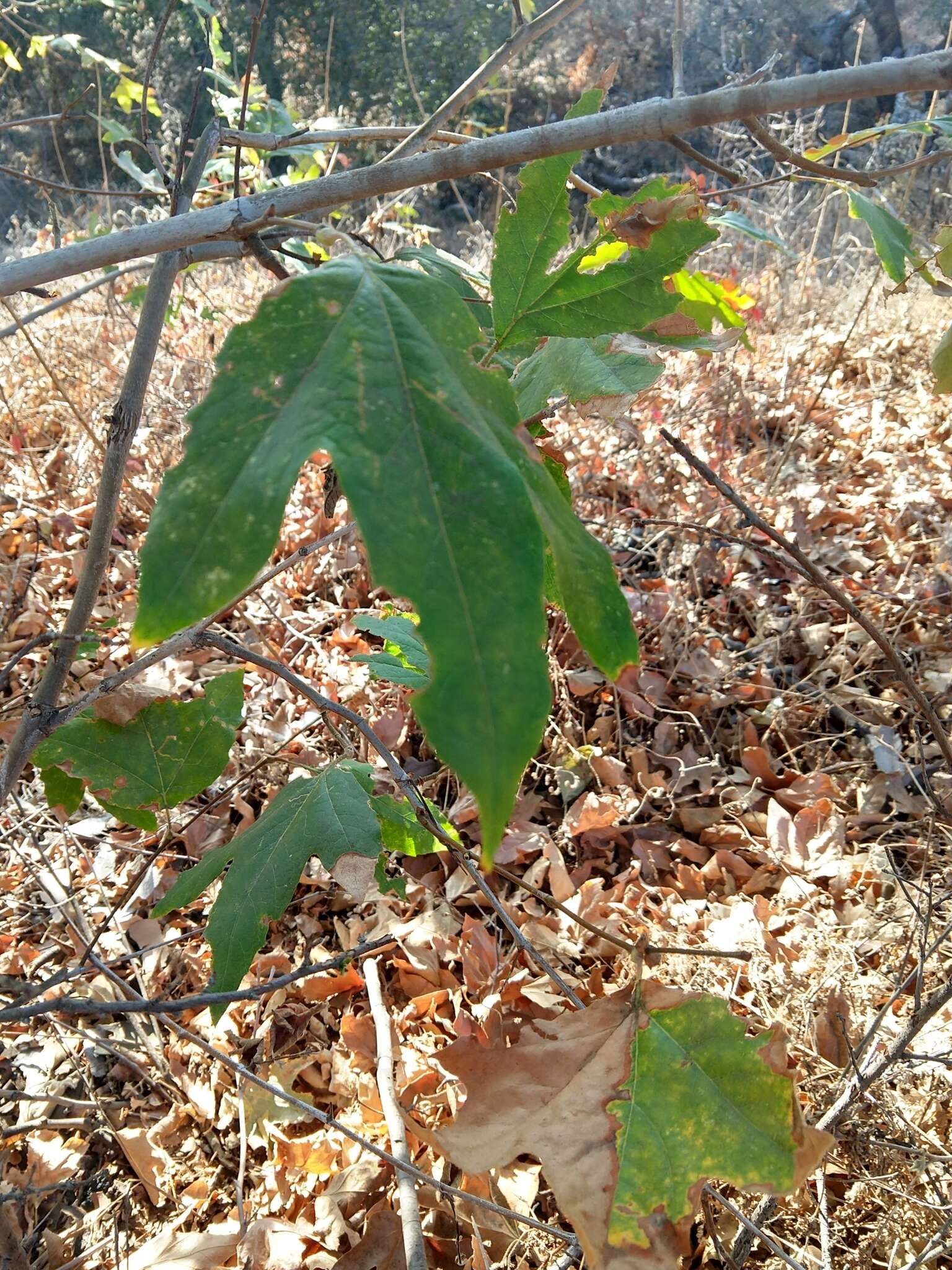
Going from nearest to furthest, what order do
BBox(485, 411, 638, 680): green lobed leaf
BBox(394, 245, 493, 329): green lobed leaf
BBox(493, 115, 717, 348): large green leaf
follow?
1. BBox(485, 411, 638, 680): green lobed leaf
2. BBox(493, 115, 717, 348): large green leaf
3. BBox(394, 245, 493, 329): green lobed leaf

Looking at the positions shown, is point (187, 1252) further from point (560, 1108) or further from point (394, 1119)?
point (560, 1108)

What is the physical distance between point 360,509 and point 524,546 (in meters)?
0.09

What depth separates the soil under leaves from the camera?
1.28m

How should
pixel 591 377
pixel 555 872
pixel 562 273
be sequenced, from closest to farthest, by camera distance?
pixel 562 273, pixel 591 377, pixel 555 872

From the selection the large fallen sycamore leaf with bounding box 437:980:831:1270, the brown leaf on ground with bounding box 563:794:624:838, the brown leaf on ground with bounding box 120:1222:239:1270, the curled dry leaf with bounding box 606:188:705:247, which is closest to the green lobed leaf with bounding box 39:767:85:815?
the large fallen sycamore leaf with bounding box 437:980:831:1270

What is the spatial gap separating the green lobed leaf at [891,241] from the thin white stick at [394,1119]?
1.35m

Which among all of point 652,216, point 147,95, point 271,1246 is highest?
point 147,95

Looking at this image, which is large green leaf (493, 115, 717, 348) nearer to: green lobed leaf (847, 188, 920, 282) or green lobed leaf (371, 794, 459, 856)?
green lobed leaf (847, 188, 920, 282)

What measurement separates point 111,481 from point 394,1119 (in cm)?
108

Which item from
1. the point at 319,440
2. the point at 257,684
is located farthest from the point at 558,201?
the point at 257,684

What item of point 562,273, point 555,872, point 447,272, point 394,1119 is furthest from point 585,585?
point 555,872

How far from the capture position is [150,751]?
1077 millimetres

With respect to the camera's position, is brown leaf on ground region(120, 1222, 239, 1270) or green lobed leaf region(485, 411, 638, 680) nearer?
green lobed leaf region(485, 411, 638, 680)

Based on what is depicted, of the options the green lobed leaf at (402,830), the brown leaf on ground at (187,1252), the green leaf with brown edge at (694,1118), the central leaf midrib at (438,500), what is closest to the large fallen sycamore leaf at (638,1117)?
the green leaf with brown edge at (694,1118)
